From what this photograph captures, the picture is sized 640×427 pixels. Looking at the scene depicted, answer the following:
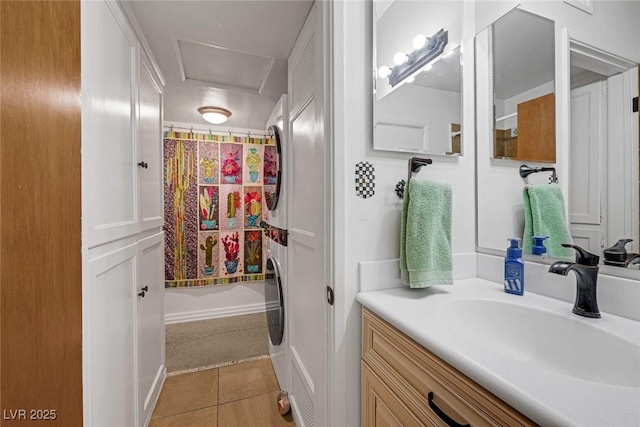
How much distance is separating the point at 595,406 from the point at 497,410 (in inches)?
5.5

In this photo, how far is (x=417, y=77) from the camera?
1.09 m

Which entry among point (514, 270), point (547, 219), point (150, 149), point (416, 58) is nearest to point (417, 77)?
point (416, 58)

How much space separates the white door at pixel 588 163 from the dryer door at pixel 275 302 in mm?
1505

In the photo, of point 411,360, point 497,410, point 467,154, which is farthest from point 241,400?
point 467,154

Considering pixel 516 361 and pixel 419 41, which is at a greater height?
pixel 419 41

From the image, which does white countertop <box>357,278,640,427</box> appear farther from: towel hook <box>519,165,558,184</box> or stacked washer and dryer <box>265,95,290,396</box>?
stacked washer and dryer <box>265,95,290,396</box>

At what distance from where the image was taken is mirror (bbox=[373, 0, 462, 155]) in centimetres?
102

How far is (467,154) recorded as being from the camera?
1.16 meters

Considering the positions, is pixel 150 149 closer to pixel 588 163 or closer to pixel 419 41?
pixel 419 41

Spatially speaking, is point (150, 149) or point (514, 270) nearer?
point (514, 270)

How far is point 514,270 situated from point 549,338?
0.24m

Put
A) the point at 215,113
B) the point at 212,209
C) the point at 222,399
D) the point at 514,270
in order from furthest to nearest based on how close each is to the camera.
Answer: the point at 212,209 < the point at 215,113 < the point at 222,399 < the point at 514,270

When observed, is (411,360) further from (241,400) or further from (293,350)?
(241,400)

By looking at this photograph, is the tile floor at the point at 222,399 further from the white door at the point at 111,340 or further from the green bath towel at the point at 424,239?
the green bath towel at the point at 424,239
